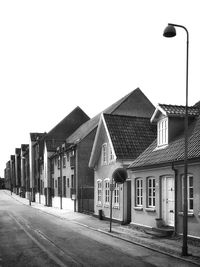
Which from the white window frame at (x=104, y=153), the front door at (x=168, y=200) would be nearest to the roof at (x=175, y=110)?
the front door at (x=168, y=200)

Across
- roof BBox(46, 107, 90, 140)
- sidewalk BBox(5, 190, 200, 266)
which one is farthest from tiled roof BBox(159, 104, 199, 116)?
roof BBox(46, 107, 90, 140)

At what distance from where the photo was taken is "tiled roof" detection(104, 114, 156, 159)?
2466cm

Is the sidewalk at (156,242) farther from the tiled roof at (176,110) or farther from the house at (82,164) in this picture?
the house at (82,164)

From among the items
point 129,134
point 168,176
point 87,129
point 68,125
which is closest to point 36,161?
point 68,125

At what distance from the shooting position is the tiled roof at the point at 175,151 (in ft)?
54.7

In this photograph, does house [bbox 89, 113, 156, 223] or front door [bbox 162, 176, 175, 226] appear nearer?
front door [bbox 162, 176, 175, 226]

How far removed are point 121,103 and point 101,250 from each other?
28341mm

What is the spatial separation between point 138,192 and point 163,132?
12.2 feet

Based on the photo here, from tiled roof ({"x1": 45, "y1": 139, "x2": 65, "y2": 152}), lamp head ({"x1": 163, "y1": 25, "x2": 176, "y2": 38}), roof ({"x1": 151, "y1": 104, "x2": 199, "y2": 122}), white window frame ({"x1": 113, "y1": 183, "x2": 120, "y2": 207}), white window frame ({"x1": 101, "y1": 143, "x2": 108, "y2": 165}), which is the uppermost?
lamp head ({"x1": 163, "y1": 25, "x2": 176, "y2": 38})

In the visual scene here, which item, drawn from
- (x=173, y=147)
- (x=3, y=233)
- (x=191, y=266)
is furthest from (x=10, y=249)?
(x=173, y=147)

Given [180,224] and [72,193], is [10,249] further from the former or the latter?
[72,193]

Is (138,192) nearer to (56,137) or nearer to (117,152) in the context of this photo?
(117,152)

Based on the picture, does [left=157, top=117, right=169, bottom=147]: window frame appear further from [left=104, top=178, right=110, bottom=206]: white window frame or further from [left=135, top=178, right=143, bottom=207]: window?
[left=104, top=178, right=110, bottom=206]: white window frame

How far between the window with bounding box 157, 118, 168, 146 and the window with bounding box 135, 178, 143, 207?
2425 millimetres
